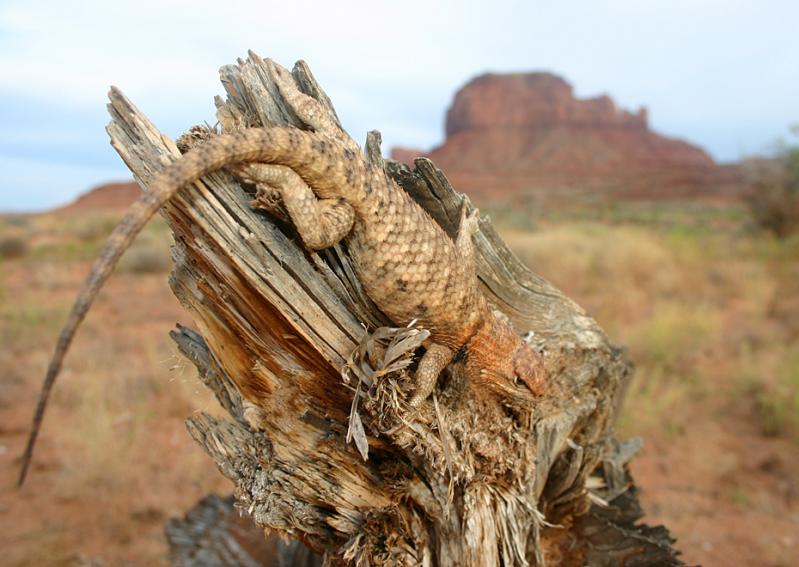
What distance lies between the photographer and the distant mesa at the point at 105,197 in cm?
7569

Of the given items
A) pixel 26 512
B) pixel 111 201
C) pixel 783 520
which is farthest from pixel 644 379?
pixel 111 201

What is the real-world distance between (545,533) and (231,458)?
7.15ft

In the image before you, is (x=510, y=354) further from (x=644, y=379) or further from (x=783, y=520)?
(x=644, y=379)

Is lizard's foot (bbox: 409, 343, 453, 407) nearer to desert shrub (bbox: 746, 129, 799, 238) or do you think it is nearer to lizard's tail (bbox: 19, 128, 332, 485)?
lizard's tail (bbox: 19, 128, 332, 485)

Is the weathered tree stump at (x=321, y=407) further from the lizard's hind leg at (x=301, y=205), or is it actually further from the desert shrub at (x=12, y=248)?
the desert shrub at (x=12, y=248)

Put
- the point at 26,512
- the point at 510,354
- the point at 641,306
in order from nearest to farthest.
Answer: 1. the point at 510,354
2. the point at 26,512
3. the point at 641,306

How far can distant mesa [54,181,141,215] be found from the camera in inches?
2980

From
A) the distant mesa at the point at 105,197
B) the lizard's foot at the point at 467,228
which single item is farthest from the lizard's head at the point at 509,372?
the distant mesa at the point at 105,197

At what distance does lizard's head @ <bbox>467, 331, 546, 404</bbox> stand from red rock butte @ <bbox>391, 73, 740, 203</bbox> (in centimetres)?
6780

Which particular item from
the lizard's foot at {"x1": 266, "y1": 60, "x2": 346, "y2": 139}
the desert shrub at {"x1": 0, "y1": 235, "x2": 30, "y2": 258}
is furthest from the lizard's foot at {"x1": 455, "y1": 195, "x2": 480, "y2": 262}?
the desert shrub at {"x1": 0, "y1": 235, "x2": 30, "y2": 258}

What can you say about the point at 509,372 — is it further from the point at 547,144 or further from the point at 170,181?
the point at 547,144

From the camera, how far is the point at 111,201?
77250 mm

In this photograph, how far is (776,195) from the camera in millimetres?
19828

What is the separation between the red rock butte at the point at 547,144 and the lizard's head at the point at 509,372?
222 feet
